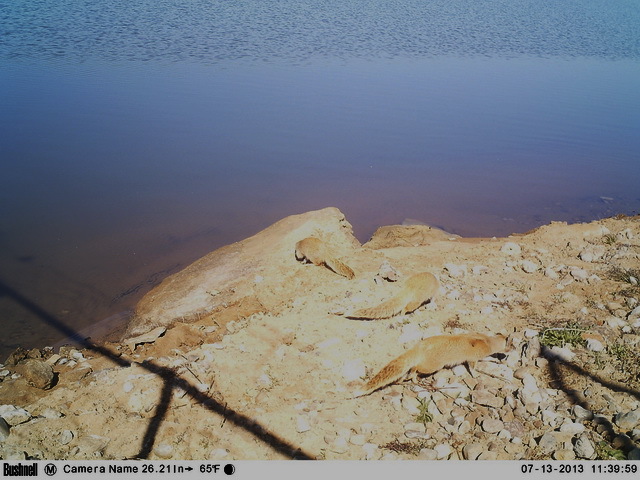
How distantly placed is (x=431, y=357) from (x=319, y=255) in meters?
3.41

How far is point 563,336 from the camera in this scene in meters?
Answer: 5.45

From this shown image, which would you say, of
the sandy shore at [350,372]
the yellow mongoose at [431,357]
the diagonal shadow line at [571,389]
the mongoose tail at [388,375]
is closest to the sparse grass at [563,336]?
the sandy shore at [350,372]

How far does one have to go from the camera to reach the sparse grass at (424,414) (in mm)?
4633

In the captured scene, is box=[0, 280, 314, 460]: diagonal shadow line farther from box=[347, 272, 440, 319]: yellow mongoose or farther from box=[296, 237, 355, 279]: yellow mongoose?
box=[296, 237, 355, 279]: yellow mongoose

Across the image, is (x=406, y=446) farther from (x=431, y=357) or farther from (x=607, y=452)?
(x=607, y=452)

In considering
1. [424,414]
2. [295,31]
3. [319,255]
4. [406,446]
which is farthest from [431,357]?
[295,31]

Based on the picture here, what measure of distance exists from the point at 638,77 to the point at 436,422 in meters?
26.3

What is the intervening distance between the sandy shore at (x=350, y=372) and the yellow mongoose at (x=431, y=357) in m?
0.15

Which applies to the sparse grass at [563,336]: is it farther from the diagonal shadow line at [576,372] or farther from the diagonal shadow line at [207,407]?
the diagonal shadow line at [207,407]

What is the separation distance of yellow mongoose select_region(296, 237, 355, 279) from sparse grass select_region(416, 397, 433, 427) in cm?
307

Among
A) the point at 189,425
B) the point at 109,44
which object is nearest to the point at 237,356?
the point at 189,425

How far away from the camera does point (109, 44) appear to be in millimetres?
21703

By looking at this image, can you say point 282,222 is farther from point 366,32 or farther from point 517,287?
point 366,32

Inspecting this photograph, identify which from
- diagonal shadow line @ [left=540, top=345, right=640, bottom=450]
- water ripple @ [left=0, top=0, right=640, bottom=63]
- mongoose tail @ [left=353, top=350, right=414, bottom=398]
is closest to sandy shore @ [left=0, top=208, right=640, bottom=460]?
diagonal shadow line @ [left=540, top=345, right=640, bottom=450]
